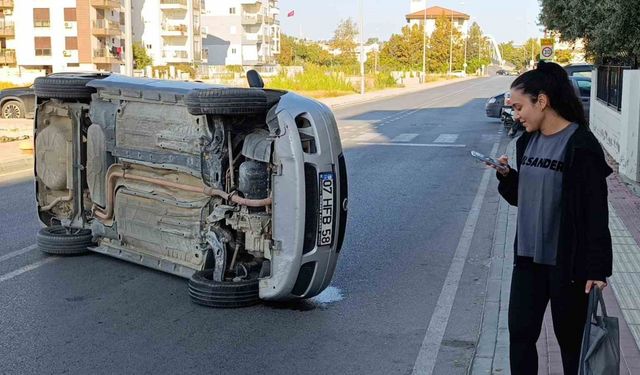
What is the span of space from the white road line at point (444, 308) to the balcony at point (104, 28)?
78820mm

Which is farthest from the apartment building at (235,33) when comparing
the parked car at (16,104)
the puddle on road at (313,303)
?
the puddle on road at (313,303)

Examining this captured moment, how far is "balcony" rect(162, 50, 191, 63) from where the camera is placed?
345ft

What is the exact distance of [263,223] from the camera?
6.51 m

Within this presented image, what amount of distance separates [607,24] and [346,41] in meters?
81.7

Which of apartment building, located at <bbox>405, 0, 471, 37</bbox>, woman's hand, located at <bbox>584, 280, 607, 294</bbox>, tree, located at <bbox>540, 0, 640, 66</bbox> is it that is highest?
apartment building, located at <bbox>405, 0, 471, 37</bbox>

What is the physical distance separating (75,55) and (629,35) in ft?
245

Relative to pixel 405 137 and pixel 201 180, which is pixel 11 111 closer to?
pixel 405 137

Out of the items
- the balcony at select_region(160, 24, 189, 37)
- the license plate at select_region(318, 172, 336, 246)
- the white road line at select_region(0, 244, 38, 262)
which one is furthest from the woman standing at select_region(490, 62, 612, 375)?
the balcony at select_region(160, 24, 189, 37)

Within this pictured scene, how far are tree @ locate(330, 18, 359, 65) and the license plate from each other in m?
90.6

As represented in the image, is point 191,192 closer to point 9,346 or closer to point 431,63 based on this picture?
point 9,346

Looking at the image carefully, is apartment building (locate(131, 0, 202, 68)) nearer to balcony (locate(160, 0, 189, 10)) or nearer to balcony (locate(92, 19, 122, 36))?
balcony (locate(160, 0, 189, 10))

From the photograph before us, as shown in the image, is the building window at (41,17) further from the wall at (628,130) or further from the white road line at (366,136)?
the wall at (628,130)

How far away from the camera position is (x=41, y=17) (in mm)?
84375

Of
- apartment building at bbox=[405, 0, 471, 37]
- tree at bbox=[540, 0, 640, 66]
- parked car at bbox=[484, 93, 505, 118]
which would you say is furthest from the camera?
apartment building at bbox=[405, 0, 471, 37]
